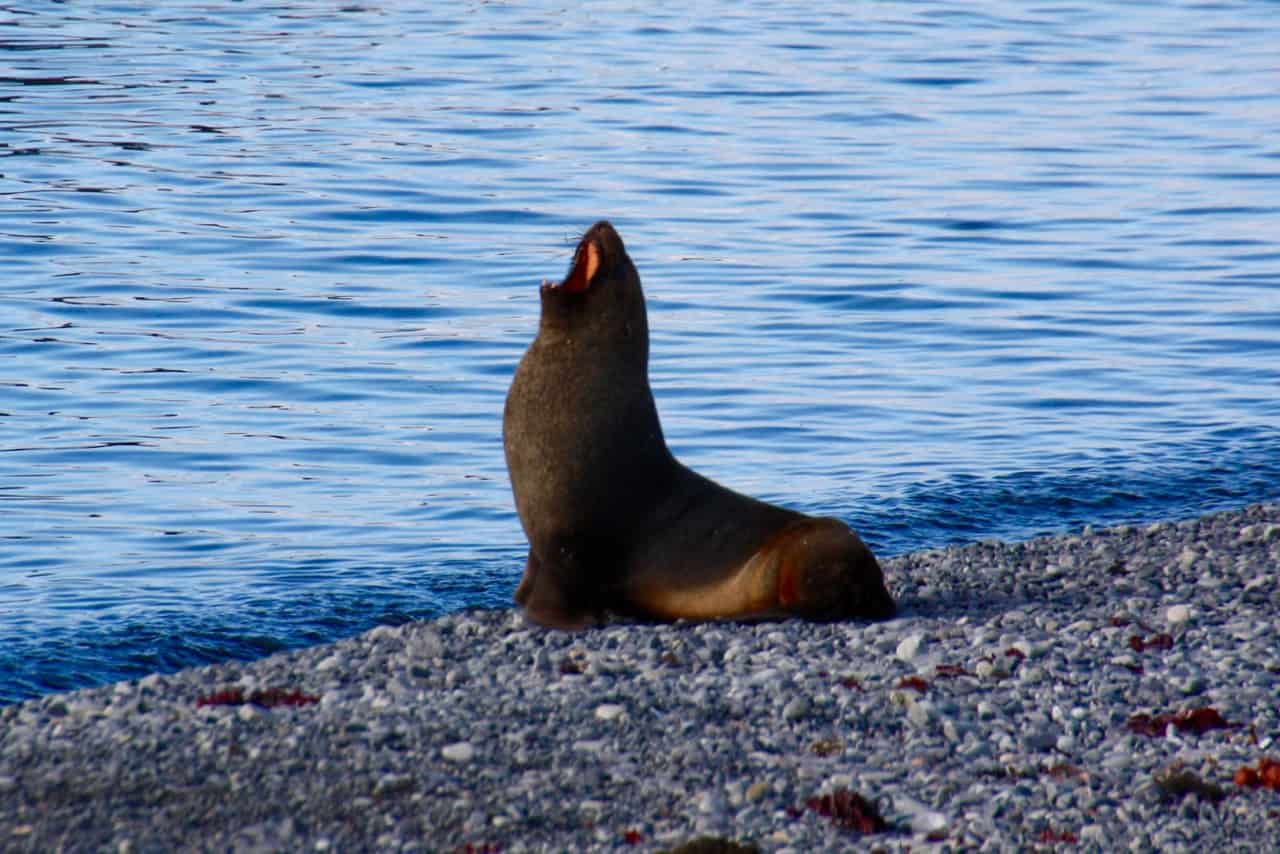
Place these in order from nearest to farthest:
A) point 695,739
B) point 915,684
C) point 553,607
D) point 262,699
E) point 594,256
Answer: point 695,739
point 262,699
point 915,684
point 553,607
point 594,256

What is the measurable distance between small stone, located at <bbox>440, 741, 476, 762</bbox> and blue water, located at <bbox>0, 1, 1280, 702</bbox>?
3.32 metres

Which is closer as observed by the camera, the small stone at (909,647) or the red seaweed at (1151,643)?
the small stone at (909,647)

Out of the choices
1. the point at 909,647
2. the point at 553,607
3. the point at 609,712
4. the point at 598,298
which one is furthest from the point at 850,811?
the point at 598,298

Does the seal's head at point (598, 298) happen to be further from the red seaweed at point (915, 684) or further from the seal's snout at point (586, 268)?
the red seaweed at point (915, 684)

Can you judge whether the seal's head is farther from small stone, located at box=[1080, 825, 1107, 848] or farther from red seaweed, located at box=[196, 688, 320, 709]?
small stone, located at box=[1080, 825, 1107, 848]

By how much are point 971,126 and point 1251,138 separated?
13.1ft

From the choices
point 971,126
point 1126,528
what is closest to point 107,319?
point 1126,528

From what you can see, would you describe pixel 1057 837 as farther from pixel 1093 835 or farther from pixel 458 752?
pixel 458 752

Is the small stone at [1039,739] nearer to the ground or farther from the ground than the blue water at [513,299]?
farther from the ground

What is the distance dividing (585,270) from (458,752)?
2.91m

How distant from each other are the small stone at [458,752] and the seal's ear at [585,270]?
277 centimetres

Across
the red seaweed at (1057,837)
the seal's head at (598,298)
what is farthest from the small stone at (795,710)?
the seal's head at (598,298)

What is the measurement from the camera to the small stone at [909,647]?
25.8 feet

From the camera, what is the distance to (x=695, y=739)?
680cm
